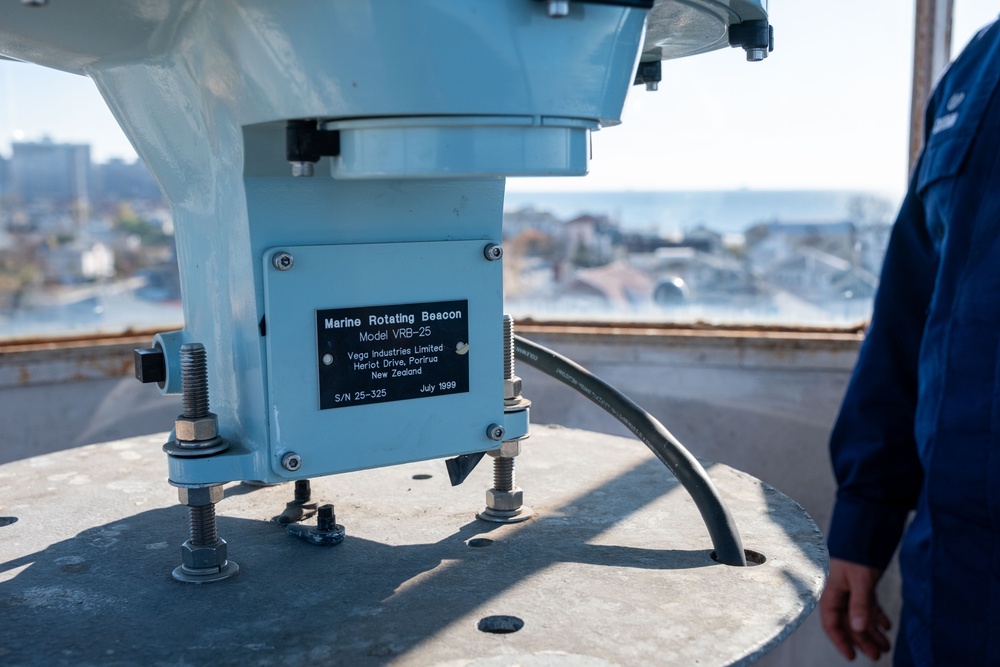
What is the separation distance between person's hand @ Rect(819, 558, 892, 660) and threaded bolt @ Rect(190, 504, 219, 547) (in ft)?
2.81

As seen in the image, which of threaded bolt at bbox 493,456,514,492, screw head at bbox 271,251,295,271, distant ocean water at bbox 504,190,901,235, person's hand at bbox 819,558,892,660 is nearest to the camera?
screw head at bbox 271,251,295,271

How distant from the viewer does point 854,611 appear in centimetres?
130

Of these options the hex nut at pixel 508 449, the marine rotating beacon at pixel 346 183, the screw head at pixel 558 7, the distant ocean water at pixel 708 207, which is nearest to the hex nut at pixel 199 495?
the marine rotating beacon at pixel 346 183

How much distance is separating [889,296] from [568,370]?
0.57m

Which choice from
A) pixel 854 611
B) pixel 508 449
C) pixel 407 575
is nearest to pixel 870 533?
pixel 854 611

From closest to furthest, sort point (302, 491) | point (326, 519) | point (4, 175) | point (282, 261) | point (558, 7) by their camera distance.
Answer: point (558, 7)
point (282, 261)
point (326, 519)
point (302, 491)
point (4, 175)

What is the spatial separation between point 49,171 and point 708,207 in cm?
147

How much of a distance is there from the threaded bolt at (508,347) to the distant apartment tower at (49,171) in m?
1.43

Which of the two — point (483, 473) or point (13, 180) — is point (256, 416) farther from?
point (13, 180)

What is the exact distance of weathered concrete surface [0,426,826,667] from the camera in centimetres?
A: 72

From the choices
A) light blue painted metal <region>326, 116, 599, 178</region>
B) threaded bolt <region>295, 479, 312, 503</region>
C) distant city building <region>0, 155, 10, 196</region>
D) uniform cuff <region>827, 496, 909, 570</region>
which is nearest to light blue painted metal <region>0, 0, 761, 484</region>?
light blue painted metal <region>326, 116, 599, 178</region>

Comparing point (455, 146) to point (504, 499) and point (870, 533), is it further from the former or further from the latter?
point (870, 533)

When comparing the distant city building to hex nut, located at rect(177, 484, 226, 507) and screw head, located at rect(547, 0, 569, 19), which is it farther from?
screw head, located at rect(547, 0, 569, 19)

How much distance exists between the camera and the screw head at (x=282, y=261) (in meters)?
0.79
